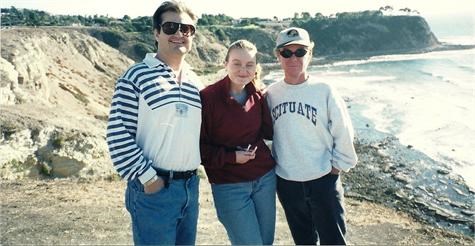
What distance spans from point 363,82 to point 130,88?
2192 inches

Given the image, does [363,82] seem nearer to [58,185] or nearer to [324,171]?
[58,185]

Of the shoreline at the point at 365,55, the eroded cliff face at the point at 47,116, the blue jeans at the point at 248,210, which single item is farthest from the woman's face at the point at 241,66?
the shoreline at the point at 365,55

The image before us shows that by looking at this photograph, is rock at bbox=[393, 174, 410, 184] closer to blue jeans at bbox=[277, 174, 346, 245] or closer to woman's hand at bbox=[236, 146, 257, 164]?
blue jeans at bbox=[277, 174, 346, 245]

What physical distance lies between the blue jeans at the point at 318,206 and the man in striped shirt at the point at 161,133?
1.11 metres

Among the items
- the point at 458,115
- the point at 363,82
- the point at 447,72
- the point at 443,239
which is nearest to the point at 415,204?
the point at 443,239

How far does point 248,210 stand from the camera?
432 cm

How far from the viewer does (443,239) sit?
13664mm

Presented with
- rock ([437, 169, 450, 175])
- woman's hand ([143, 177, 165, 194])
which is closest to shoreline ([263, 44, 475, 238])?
rock ([437, 169, 450, 175])

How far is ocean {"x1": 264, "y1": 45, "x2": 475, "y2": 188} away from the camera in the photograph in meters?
26.0

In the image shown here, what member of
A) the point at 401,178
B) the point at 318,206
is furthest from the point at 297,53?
the point at 401,178

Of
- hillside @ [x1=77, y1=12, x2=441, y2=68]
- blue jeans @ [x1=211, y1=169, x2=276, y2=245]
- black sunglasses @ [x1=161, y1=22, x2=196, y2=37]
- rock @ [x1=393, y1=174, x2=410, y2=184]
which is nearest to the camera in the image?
black sunglasses @ [x1=161, y1=22, x2=196, y2=37]

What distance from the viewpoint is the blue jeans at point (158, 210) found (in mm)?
3717

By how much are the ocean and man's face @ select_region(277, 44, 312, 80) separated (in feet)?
59.8

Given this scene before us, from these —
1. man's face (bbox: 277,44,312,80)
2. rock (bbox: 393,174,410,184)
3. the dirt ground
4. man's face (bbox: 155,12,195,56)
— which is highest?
man's face (bbox: 155,12,195,56)
